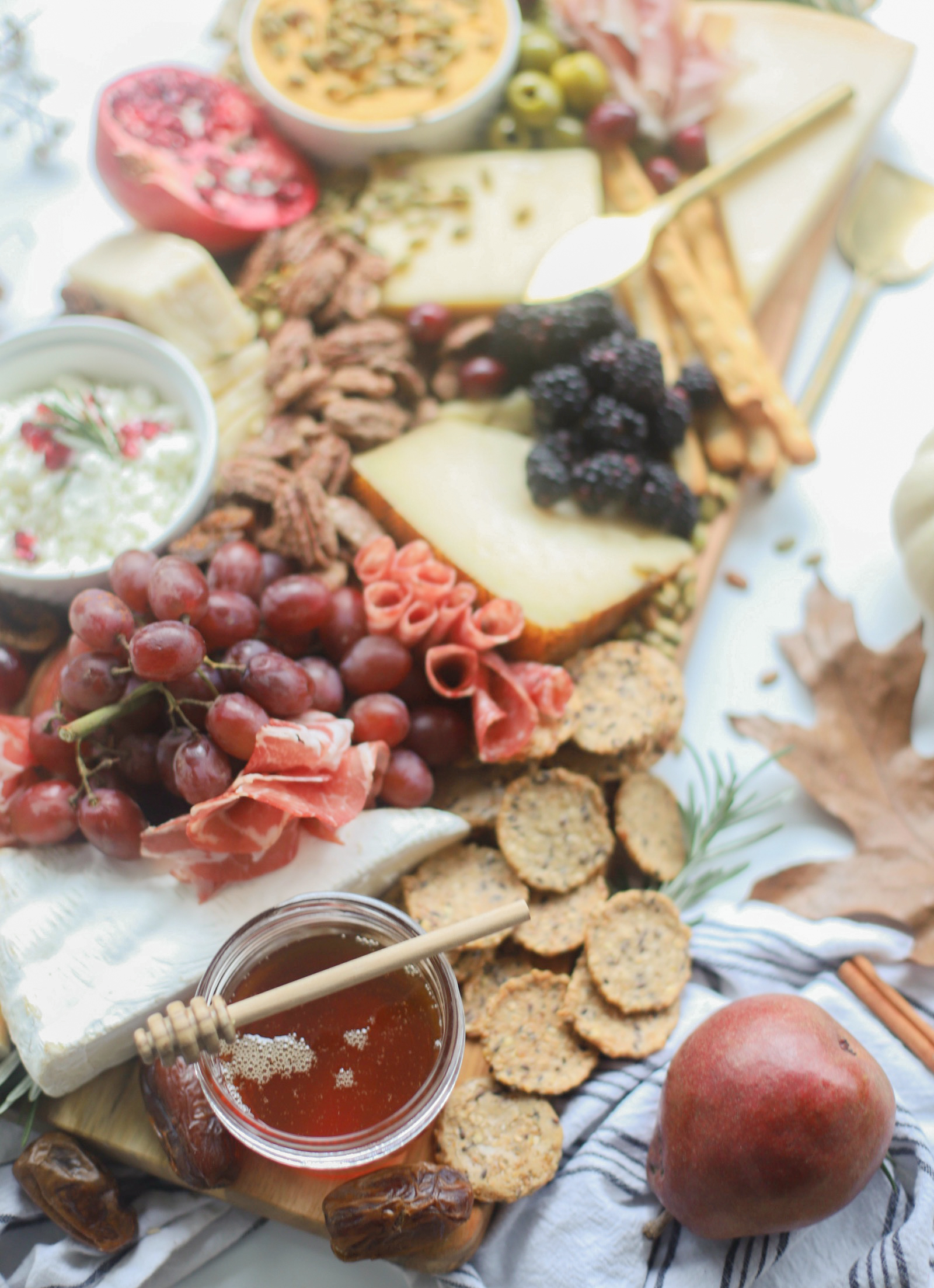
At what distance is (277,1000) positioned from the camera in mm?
880

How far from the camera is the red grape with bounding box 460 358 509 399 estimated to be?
4.71ft

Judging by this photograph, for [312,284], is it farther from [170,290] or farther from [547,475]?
[547,475]

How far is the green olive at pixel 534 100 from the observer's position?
1558 millimetres

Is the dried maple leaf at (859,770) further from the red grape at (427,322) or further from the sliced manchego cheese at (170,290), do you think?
the sliced manchego cheese at (170,290)

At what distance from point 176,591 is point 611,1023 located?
26.3 inches

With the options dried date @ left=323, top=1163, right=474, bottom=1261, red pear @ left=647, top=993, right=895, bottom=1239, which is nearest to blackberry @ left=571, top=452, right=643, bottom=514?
red pear @ left=647, top=993, right=895, bottom=1239

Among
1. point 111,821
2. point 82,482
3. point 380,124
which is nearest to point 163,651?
point 111,821

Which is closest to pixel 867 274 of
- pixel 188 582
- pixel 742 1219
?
pixel 188 582

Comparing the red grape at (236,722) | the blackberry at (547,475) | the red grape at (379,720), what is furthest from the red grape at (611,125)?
the red grape at (236,722)

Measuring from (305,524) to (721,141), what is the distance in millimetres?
976

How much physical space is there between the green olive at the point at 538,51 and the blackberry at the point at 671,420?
0.63m

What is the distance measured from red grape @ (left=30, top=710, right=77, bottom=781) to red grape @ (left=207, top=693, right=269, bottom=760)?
18 cm

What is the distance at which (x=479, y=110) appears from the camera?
1566 millimetres

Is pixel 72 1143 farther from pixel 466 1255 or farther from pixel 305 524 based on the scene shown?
pixel 305 524
